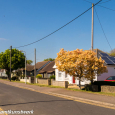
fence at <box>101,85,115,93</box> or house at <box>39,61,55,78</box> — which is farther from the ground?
house at <box>39,61,55,78</box>

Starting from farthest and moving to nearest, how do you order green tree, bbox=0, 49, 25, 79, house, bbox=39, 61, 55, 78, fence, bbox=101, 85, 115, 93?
1. green tree, bbox=0, 49, 25, 79
2. house, bbox=39, 61, 55, 78
3. fence, bbox=101, 85, 115, 93

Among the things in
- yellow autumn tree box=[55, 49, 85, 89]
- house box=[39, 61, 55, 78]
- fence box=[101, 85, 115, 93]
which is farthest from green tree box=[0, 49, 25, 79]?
fence box=[101, 85, 115, 93]

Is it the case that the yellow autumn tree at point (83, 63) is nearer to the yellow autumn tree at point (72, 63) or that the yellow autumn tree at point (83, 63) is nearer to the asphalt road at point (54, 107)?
the yellow autumn tree at point (72, 63)

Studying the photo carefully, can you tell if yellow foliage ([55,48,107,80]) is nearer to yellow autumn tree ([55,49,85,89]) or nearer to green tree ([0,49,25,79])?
yellow autumn tree ([55,49,85,89])

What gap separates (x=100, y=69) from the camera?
18.9 m

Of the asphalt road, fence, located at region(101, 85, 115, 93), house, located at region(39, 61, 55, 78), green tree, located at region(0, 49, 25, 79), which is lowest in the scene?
the asphalt road

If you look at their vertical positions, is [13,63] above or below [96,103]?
above

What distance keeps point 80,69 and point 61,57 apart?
2772 millimetres

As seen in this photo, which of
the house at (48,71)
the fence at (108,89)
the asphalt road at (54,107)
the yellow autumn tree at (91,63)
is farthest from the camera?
the house at (48,71)

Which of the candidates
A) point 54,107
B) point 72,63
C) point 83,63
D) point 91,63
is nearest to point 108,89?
point 91,63

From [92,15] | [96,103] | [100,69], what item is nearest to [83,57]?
[100,69]

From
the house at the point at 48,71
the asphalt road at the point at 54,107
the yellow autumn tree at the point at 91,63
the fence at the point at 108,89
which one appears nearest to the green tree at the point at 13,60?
the house at the point at 48,71

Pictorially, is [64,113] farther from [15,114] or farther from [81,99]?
[81,99]

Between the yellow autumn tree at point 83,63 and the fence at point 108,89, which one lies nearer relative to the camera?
the fence at point 108,89
